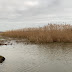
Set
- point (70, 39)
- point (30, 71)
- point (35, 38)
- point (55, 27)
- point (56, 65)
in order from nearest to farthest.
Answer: point (30, 71)
point (56, 65)
point (70, 39)
point (35, 38)
point (55, 27)

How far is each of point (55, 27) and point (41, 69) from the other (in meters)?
12.4

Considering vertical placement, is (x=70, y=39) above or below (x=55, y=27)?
below

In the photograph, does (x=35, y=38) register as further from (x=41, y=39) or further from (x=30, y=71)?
(x=30, y=71)

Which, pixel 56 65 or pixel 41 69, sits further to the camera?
pixel 56 65

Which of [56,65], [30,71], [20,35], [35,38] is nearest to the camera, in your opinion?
[30,71]

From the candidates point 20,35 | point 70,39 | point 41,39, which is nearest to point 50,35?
point 41,39

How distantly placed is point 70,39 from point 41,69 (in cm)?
983

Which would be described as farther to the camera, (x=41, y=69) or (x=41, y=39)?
(x=41, y=39)

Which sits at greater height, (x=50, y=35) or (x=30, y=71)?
(x=50, y=35)

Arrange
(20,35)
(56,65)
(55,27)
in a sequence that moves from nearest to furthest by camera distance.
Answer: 1. (56,65)
2. (55,27)
3. (20,35)

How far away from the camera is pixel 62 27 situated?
62.8ft

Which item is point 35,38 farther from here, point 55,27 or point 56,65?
point 56,65

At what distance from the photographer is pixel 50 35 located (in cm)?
1648

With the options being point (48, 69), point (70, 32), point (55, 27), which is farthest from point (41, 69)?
point (55, 27)
